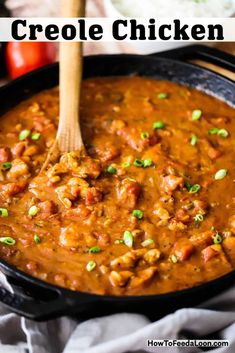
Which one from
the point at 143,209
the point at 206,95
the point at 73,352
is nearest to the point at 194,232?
the point at 143,209

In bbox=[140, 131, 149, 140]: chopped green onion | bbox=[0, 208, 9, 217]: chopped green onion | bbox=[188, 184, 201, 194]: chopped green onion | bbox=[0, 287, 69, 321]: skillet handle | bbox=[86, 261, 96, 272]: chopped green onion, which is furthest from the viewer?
bbox=[140, 131, 149, 140]: chopped green onion

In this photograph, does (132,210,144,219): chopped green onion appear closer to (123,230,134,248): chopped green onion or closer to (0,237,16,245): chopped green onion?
(123,230,134,248): chopped green onion

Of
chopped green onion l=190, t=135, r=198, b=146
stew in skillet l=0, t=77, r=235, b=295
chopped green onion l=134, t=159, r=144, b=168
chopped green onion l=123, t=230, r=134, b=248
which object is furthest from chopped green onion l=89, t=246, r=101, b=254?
chopped green onion l=190, t=135, r=198, b=146

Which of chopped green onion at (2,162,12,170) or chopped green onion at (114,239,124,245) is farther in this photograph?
chopped green onion at (2,162,12,170)

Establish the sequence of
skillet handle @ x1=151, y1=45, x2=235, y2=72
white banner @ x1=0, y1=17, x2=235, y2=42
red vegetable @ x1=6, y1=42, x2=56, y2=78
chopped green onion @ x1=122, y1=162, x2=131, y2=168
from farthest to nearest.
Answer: red vegetable @ x1=6, y1=42, x2=56, y2=78
white banner @ x1=0, y1=17, x2=235, y2=42
skillet handle @ x1=151, y1=45, x2=235, y2=72
chopped green onion @ x1=122, y1=162, x2=131, y2=168

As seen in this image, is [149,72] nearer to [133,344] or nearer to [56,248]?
[56,248]

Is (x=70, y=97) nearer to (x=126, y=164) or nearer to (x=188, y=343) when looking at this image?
(x=126, y=164)
